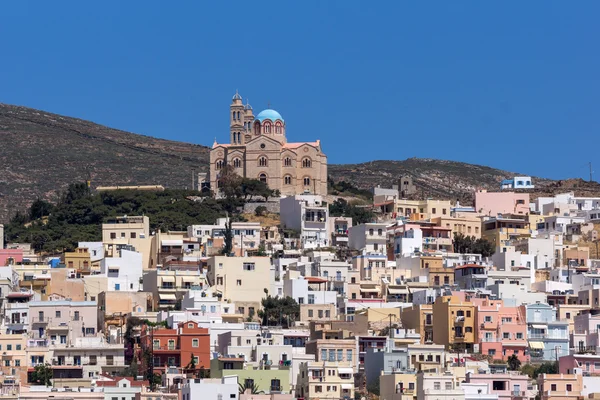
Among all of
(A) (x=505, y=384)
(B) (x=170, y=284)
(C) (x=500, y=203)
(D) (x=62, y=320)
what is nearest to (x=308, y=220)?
(C) (x=500, y=203)

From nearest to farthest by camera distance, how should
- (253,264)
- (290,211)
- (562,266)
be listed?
(253,264)
(562,266)
(290,211)

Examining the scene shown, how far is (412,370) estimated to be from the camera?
6600 centimetres

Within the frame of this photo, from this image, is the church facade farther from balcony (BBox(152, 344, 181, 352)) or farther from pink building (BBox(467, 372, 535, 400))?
pink building (BBox(467, 372, 535, 400))

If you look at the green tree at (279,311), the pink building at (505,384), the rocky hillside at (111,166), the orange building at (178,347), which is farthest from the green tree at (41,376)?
the rocky hillside at (111,166)

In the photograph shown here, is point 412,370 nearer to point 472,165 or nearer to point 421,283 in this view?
point 421,283

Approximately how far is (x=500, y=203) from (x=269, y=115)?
15794 mm

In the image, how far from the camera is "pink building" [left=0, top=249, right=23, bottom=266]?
8769 cm

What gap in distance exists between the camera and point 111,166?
137 meters

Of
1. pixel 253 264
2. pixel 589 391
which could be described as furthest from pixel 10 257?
pixel 589 391

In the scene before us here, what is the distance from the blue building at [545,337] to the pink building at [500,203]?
2862 cm

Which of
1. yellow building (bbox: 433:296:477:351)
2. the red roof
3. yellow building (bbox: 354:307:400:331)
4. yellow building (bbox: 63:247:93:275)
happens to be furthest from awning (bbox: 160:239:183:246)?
yellow building (bbox: 433:296:477:351)

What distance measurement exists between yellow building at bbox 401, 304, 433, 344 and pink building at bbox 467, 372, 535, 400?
1003cm

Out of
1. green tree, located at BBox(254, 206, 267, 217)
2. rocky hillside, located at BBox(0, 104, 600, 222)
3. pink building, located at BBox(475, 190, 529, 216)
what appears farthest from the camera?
rocky hillside, located at BBox(0, 104, 600, 222)

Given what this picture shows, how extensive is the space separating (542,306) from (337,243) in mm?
21050
